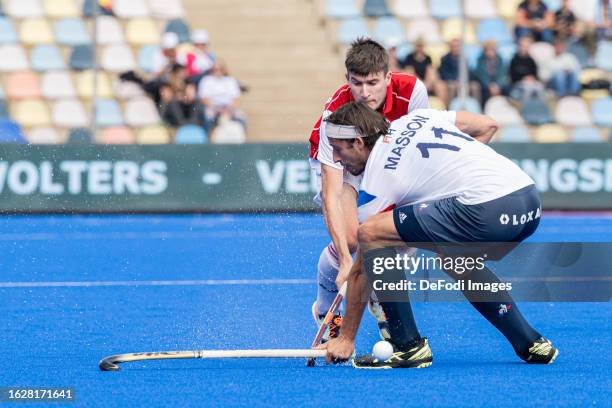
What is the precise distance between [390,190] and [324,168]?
1.26 meters

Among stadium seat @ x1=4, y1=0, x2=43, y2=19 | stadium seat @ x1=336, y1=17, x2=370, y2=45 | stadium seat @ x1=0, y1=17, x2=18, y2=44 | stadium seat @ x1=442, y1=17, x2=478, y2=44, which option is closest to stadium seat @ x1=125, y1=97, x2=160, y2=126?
stadium seat @ x1=0, y1=17, x2=18, y2=44

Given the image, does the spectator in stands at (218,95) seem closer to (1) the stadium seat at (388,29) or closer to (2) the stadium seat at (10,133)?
(2) the stadium seat at (10,133)

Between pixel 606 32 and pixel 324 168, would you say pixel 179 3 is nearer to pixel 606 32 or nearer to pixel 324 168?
pixel 606 32

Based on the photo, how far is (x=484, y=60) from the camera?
1703cm

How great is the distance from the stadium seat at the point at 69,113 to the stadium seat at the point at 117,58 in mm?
774

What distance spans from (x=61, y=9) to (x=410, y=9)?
16.9ft

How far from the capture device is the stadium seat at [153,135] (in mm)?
16484

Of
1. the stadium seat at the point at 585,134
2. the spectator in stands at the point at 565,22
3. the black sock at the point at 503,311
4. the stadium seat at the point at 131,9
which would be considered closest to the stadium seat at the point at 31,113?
the stadium seat at the point at 131,9

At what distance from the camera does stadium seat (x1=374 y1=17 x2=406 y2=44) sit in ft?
61.6

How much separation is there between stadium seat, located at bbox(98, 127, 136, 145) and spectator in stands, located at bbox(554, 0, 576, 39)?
607 cm

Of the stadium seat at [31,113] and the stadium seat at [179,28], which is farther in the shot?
the stadium seat at [179,28]

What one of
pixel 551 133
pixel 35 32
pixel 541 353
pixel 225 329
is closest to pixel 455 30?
pixel 551 133

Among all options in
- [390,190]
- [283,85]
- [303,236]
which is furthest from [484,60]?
[390,190]

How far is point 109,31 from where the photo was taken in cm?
1847
